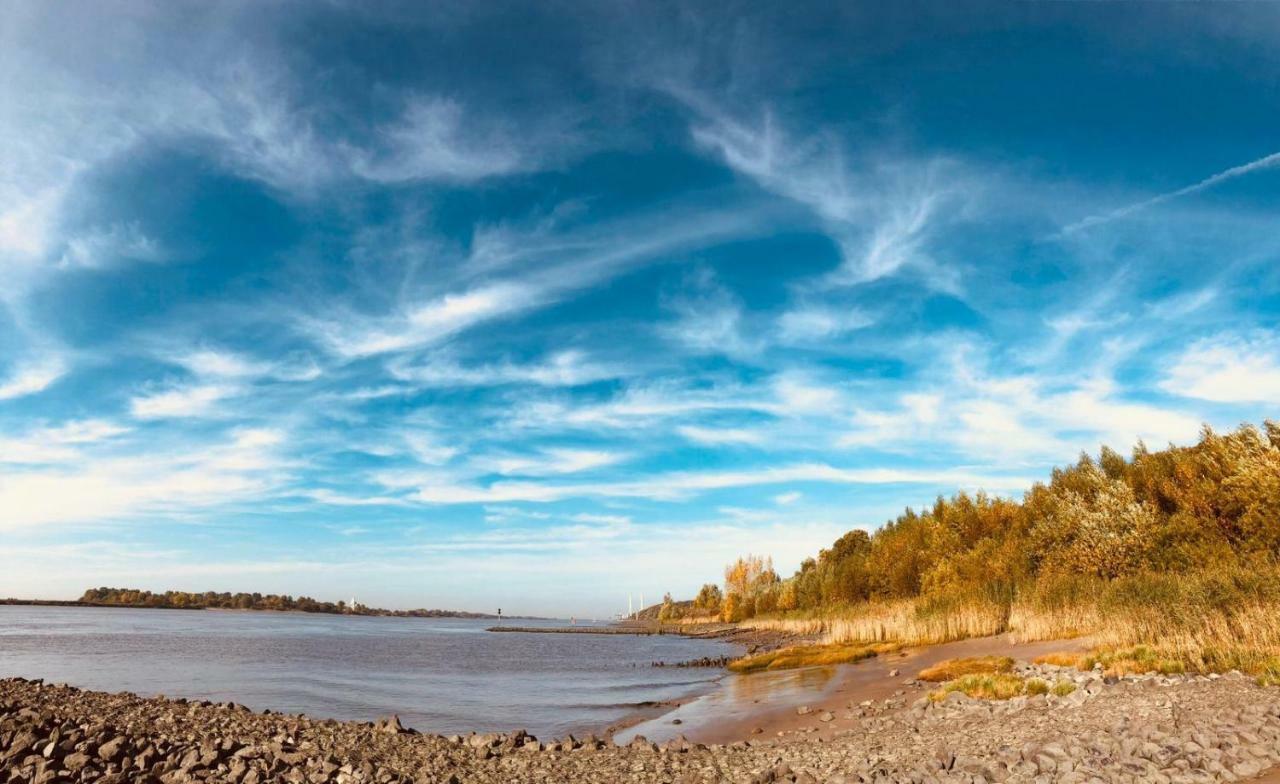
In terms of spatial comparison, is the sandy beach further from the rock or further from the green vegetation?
the green vegetation

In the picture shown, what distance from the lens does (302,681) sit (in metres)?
34.6

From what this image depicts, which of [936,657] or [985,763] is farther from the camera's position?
[936,657]

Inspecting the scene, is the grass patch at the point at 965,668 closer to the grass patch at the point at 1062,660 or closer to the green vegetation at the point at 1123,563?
the grass patch at the point at 1062,660

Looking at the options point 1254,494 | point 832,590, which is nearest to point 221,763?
point 1254,494

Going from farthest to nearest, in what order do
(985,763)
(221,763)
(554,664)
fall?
(554,664), (221,763), (985,763)

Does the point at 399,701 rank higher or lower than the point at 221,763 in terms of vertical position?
lower

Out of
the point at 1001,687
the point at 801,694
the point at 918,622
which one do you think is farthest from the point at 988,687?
the point at 918,622

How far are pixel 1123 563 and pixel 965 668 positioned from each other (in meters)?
17.9

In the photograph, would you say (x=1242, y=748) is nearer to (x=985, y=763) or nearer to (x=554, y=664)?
(x=985, y=763)

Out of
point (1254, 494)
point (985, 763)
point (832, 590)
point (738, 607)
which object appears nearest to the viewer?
point (985, 763)

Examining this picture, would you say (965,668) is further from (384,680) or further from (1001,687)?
(384,680)

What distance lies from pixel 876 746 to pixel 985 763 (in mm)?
3567

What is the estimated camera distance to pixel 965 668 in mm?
24203

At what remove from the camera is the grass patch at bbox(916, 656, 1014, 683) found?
2331 cm
